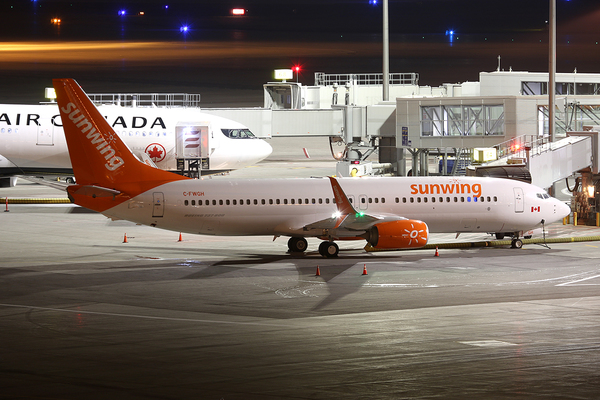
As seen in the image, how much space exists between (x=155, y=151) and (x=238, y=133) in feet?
20.1

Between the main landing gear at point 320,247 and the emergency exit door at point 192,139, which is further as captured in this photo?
the emergency exit door at point 192,139

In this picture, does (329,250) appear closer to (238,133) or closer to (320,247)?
(320,247)

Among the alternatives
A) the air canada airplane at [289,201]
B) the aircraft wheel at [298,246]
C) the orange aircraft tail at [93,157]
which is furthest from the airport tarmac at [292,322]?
the orange aircraft tail at [93,157]

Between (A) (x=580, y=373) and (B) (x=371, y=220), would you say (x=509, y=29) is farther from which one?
(A) (x=580, y=373)

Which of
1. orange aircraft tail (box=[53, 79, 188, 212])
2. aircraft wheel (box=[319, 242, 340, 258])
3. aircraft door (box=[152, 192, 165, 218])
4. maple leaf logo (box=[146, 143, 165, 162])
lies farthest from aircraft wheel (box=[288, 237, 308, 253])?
maple leaf logo (box=[146, 143, 165, 162])

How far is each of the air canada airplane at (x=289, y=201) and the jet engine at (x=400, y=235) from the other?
41mm

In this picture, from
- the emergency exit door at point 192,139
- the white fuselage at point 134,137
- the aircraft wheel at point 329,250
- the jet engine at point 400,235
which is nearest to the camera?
the jet engine at point 400,235

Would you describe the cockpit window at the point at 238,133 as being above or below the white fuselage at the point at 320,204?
above

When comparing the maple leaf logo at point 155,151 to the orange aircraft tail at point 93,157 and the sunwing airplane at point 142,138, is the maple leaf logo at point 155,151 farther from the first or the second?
the orange aircraft tail at point 93,157

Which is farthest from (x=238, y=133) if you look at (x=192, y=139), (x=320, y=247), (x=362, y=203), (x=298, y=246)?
(x=320, y=247)

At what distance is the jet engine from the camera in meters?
30.8

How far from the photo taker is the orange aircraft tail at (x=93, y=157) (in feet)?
103

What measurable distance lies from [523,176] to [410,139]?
19035 millimetres

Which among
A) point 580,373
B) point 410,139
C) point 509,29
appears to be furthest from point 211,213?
point 509,29
